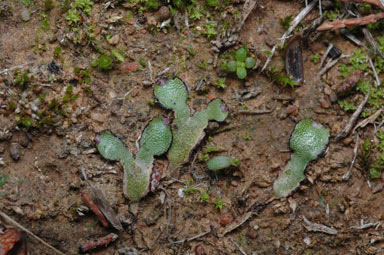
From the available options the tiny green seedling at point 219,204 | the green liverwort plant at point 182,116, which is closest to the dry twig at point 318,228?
the tiny green seedling at point 219,204

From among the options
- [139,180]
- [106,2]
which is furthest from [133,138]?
[106,2]

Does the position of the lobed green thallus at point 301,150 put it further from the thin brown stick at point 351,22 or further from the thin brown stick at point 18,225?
the thin brown stick at point 18,225

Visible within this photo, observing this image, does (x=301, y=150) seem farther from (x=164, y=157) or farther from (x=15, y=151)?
(x=15, y=151)

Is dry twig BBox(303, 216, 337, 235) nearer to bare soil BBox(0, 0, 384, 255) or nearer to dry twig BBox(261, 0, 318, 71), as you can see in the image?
bare soil BBox(0, 0, 384, 255)

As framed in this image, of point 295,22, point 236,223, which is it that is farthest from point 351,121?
point 236,223

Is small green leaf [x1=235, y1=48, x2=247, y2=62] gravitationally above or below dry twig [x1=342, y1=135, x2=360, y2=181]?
above

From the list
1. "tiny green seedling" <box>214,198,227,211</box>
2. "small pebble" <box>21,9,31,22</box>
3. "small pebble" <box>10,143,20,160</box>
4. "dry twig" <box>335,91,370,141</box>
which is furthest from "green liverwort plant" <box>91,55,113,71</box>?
"dry twig" <box>335,91,370,141</box>
